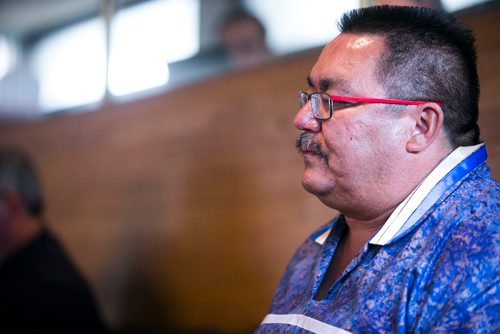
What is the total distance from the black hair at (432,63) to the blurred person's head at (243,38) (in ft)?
3.15

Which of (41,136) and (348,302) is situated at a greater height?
(41,136)

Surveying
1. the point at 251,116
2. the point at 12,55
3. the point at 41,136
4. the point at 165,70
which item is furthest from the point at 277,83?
the point at 12,55

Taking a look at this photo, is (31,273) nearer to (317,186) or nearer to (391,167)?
(317,186)

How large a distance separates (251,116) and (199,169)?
0.34 m

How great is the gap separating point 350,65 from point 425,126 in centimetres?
20

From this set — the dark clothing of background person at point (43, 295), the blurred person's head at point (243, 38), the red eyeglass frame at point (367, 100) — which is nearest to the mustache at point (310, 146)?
the red eyeglass frame at point (367, 100)

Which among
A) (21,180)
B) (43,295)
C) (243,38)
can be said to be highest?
(243,38)

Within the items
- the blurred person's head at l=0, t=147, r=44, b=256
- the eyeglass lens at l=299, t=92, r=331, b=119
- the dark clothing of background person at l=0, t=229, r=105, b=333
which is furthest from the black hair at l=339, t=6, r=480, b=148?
the blurred person's head at l=0, t=147, r=44, b=256

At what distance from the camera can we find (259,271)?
80.4 inches

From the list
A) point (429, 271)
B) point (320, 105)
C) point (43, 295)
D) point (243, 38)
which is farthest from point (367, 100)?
point (43, 295)

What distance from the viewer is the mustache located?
3.95 ft

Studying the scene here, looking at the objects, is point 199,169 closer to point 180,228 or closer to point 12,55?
point 180,228

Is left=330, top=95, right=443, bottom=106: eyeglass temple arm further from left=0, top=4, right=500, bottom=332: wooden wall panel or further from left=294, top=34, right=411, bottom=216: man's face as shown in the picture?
left=0, top=4, right=500, bottom=332: wooden wall panel

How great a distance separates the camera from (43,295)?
2131 millimetres
